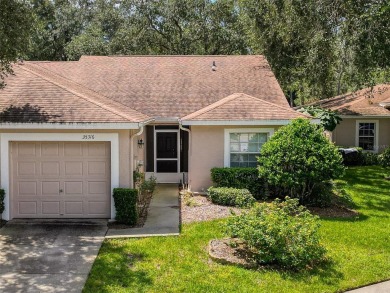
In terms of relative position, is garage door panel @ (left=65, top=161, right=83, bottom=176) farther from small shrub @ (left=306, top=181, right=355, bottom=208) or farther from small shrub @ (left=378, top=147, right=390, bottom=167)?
small shrub @ (left=378, top=147, right=390, bottom=167)

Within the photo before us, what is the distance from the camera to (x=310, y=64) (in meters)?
20.5

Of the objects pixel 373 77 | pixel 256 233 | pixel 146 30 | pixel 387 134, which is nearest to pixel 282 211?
pixel 256 233

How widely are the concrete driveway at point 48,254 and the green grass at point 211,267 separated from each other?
1.20 feet

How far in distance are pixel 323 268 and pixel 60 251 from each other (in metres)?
5.79

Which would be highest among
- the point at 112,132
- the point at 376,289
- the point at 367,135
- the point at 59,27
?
the point at 59,27

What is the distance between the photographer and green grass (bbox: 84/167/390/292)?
7484 millimetres

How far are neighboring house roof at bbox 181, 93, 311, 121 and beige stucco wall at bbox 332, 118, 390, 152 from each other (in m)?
11.8

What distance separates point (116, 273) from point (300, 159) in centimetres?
684

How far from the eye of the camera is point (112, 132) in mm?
11523

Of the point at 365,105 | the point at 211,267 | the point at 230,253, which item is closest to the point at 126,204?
the point at 230,253

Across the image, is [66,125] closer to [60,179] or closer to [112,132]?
[112,132]

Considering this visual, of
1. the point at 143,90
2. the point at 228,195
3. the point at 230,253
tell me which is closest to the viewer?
the point at 230,253

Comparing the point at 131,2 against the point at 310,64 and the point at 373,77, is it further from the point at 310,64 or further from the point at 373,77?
the point at 373,77

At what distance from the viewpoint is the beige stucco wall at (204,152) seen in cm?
1441
